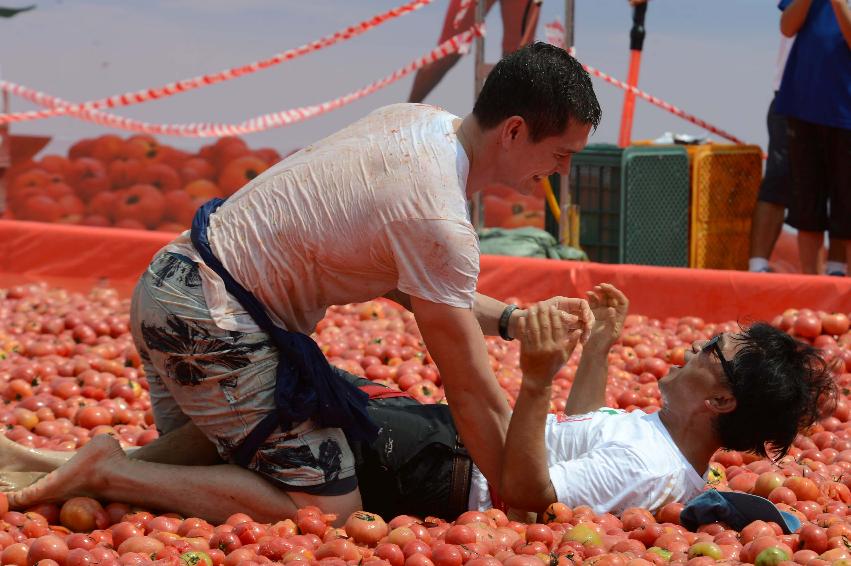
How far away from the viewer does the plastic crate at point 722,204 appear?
20.5 feet

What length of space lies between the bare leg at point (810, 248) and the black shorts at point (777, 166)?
Answer: 0.78 ft

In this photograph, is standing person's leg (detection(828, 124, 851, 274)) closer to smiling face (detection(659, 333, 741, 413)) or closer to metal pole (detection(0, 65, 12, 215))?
smiling face (detection(659, 333, 741, 413))

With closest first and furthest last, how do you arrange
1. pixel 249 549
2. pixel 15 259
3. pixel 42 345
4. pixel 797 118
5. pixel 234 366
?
pixel 249 549 < pixel 234 366 < pixel 42 345 < pixel 797 118 < pixel 15 259

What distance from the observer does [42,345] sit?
4.50 meters

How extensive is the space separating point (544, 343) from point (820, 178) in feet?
12.1

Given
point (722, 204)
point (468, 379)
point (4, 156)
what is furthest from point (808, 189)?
point (4, 156)

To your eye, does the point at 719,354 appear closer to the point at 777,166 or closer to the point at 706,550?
the point at 706,550

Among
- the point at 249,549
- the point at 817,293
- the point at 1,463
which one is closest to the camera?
the point at 249,549

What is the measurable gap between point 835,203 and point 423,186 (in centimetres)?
372

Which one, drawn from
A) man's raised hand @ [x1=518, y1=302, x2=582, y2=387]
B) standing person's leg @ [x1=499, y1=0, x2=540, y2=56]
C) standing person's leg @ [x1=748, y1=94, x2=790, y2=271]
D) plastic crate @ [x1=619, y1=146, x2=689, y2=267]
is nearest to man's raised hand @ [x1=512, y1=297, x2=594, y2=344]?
man's raised hand @ [x1=518, y1=302, x2=582, y2=387]

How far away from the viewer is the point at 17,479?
2.84 m

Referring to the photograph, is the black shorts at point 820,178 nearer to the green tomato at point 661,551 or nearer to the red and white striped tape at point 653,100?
the red and white striped tape at point 653,100

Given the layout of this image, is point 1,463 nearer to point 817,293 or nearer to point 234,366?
point 234,366

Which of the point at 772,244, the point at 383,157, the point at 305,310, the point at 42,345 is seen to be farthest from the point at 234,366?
the point at 772,244
